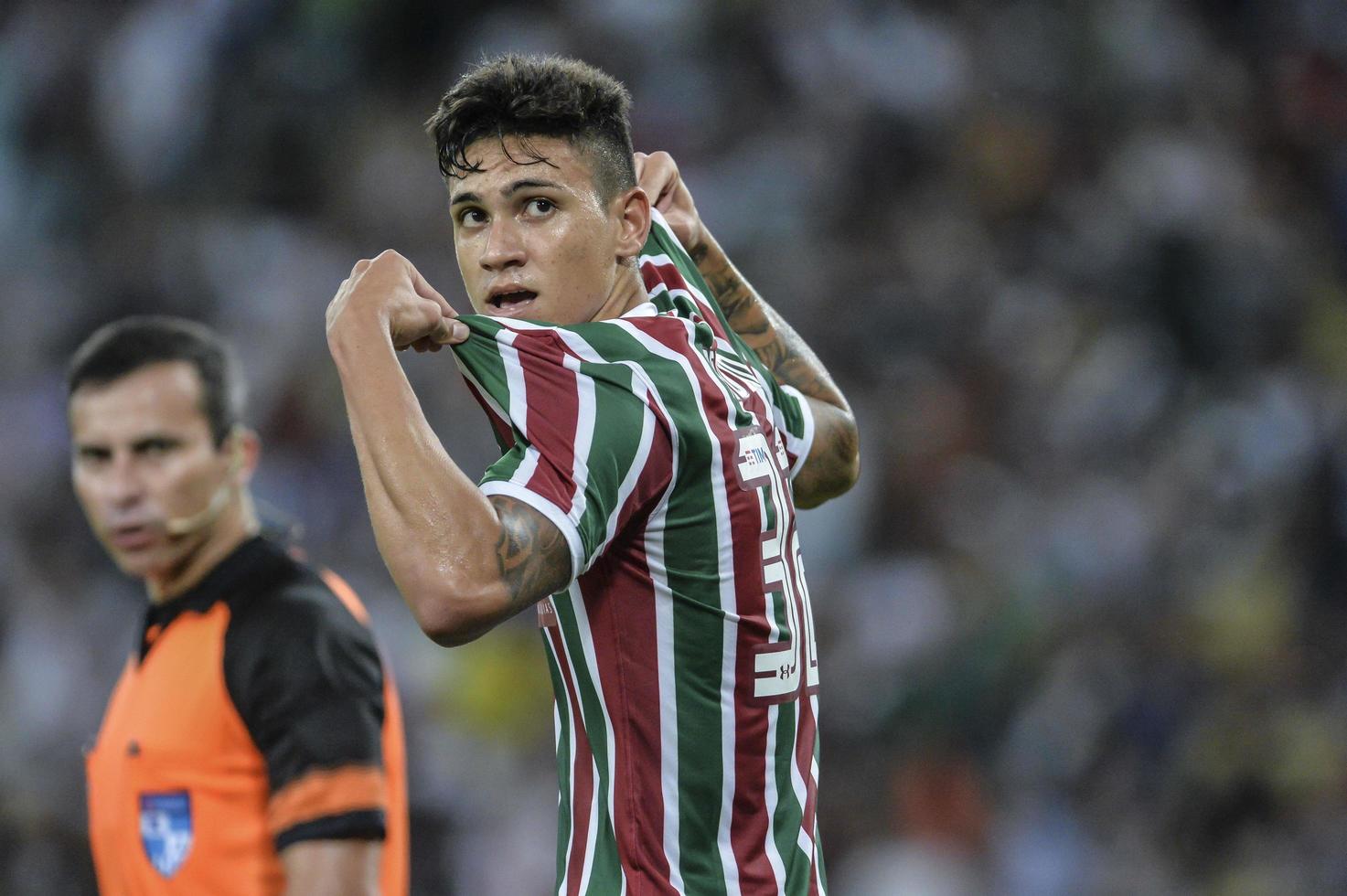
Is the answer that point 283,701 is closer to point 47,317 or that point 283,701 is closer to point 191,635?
point 191,635

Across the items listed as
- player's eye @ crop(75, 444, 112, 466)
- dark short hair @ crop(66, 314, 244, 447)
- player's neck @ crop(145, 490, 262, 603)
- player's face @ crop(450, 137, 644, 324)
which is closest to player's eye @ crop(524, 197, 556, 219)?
player's face @ crop(450, 137, 644, 324)

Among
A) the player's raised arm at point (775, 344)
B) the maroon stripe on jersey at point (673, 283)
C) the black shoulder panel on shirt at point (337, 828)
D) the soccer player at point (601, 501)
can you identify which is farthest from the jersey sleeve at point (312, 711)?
the maroon stripe on jersey at point (673, 283)

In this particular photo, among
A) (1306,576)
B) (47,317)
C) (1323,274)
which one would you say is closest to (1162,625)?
(1306,576)

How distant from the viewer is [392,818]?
3.59 meters

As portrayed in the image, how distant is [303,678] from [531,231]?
129 centimetres

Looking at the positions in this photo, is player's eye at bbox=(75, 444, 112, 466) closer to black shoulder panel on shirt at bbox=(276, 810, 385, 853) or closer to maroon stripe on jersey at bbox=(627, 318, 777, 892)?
black shoulder panel on shirt at bbox=(276, 810, 385, 853)

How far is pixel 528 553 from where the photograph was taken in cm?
212

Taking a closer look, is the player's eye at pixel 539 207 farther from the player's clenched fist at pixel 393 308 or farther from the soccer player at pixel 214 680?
the soccer player at pixel 214 680

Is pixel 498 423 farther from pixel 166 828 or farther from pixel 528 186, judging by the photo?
pixel 166 828

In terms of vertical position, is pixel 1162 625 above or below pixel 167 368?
below

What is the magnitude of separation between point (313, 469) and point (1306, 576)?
16.3ft

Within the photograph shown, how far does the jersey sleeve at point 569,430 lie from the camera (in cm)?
219

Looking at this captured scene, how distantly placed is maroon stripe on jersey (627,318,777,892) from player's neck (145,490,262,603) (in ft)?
5.62

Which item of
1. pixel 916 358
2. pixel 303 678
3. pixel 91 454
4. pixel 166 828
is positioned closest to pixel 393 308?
pixel 303 678
